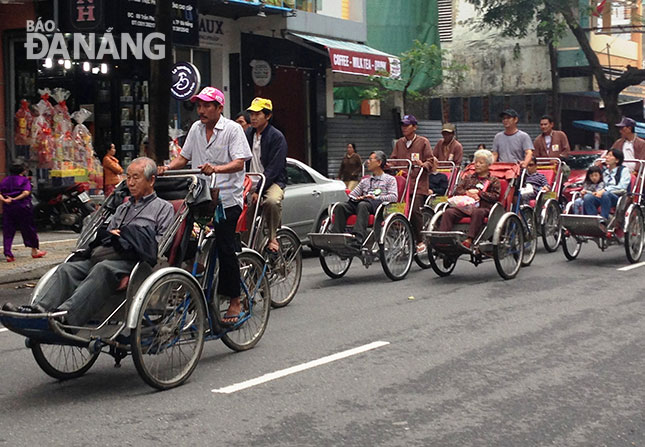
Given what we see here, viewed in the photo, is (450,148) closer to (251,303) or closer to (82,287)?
(251,303)

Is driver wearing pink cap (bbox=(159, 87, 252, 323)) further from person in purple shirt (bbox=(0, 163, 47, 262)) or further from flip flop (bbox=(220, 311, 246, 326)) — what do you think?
person in purple shirt (bbox=(0, 163, 47, 262))

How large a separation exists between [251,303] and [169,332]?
4.51ft

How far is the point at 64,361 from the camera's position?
21.6 feet

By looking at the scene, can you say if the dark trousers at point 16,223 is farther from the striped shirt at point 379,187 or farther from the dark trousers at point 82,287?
the dark trousers at point 82,287

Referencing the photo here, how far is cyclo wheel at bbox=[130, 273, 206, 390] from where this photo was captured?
5.98 meters

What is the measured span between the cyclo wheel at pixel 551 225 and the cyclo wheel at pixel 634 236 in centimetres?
129

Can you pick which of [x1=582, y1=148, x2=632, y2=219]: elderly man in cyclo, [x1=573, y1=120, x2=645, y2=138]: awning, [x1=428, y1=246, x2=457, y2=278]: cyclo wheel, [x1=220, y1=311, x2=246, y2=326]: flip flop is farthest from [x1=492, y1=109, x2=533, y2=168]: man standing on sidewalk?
[x1=573, y1=120, x2=645, y2=138]: awning

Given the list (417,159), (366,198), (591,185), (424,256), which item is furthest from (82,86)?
(591,185)

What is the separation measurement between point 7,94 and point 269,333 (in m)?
12.5

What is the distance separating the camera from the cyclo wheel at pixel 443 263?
1143cm

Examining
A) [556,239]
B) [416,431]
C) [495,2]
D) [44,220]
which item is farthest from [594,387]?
[495,2]

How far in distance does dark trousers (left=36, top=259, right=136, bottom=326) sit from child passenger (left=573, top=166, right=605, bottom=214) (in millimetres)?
8016

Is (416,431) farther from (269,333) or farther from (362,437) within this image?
(269,333)

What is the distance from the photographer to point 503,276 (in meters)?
11.3
